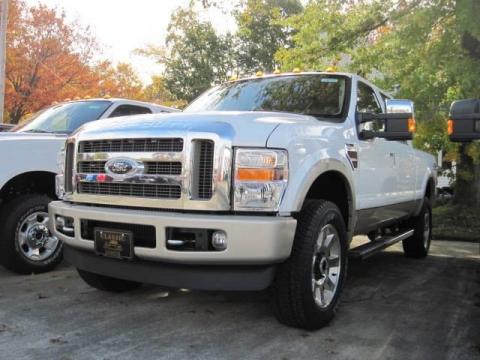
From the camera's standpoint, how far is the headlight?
3391 millimetres

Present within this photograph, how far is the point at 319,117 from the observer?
15.3 feet

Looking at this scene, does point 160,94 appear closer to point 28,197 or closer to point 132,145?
point 28,197

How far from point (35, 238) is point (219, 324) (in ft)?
8.46

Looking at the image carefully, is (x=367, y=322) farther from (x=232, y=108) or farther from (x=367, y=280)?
(x=232, y=108)

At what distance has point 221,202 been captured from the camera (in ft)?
11.1

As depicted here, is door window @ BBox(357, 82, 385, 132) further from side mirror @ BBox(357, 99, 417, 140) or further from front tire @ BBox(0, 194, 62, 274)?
front tire @ BBox(0, 194, 62, 274)

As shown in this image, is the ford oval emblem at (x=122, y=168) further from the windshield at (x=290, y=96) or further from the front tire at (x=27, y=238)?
the front tire at (x=27, y=238)

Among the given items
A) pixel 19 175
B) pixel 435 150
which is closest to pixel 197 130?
pixel 19 175

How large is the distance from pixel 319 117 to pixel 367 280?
6.69ft

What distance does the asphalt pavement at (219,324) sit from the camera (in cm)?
347

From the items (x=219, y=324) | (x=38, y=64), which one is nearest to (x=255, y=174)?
(x=219, y=324)

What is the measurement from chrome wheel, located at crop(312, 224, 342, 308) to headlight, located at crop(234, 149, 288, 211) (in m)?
0.62

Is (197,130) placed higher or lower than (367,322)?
higher

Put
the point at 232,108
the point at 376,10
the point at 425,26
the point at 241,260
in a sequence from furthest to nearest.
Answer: the point at 376,10, the point at 425,26, the point at 232,108, the point at 241,260
